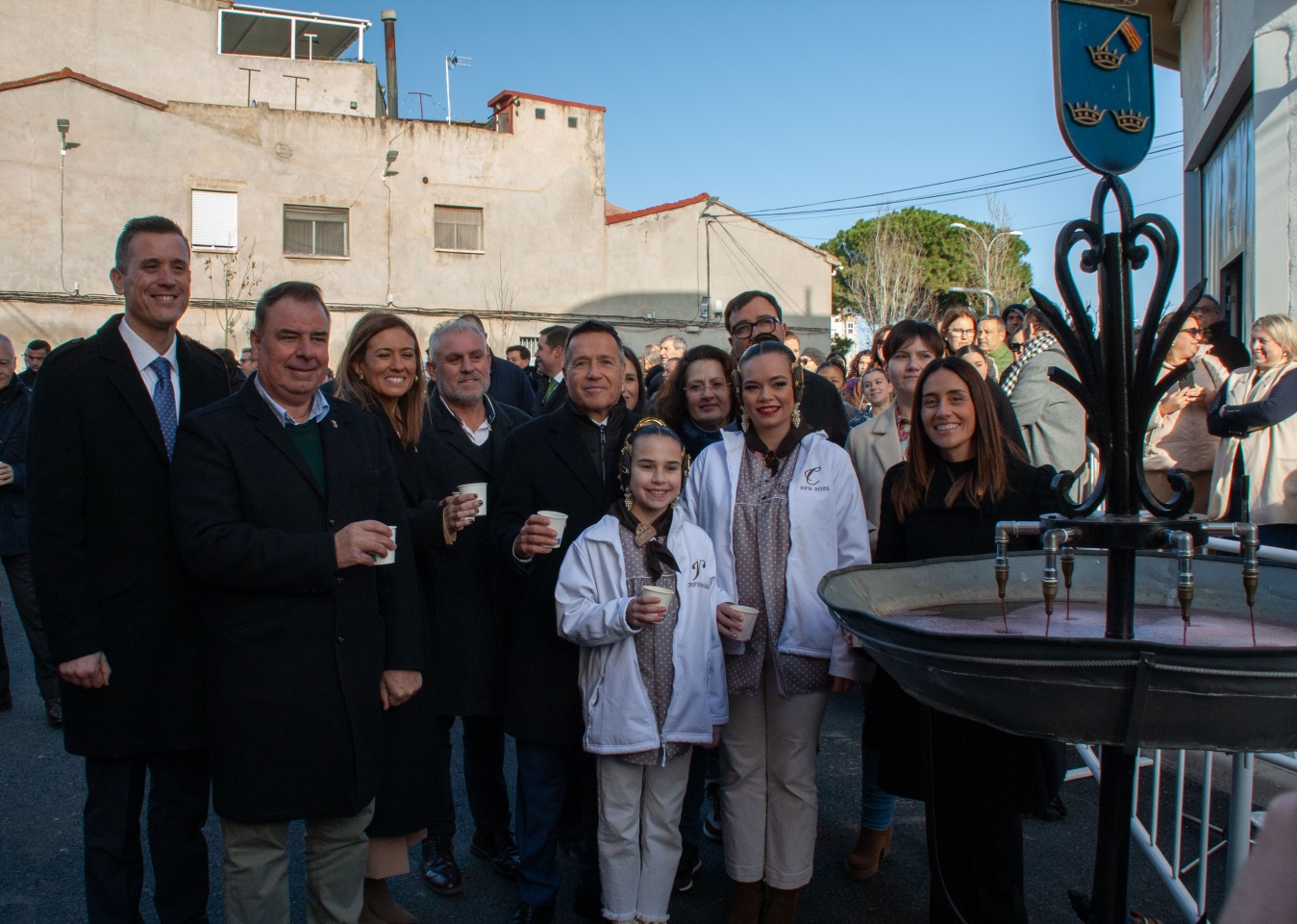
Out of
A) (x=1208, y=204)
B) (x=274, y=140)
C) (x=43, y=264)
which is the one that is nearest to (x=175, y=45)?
(x=274, y=140)

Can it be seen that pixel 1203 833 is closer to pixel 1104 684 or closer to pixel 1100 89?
pixel 1104 684

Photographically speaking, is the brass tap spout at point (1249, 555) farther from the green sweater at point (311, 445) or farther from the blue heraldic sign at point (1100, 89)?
the green sweater at point (311, 445)

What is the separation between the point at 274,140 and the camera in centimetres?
2447

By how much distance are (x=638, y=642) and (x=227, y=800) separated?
1.39m


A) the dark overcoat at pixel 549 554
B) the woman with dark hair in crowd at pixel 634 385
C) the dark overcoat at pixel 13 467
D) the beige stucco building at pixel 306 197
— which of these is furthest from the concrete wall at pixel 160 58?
the dark overcoat at pixel 549 554

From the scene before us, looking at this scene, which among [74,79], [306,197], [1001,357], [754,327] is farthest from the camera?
[306,197]

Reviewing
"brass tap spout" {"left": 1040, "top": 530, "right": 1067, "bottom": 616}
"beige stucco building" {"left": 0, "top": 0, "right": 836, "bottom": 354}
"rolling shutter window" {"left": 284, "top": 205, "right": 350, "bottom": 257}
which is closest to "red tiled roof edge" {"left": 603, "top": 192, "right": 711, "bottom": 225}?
"beige stucco building" {"left": 0, "top": 0, "right": 836, "bottom": 354}

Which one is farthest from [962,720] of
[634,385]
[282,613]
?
[634,385]

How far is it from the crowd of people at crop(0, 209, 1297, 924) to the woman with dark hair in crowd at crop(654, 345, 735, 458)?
2.05 feet

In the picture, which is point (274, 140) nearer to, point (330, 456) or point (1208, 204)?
point (1208, 204)

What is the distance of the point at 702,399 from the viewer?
456 cm

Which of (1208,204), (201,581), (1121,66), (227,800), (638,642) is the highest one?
(1208,204)

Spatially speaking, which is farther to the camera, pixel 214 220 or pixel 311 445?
pixel 214 220

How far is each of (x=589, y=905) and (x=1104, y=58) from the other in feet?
10.9
